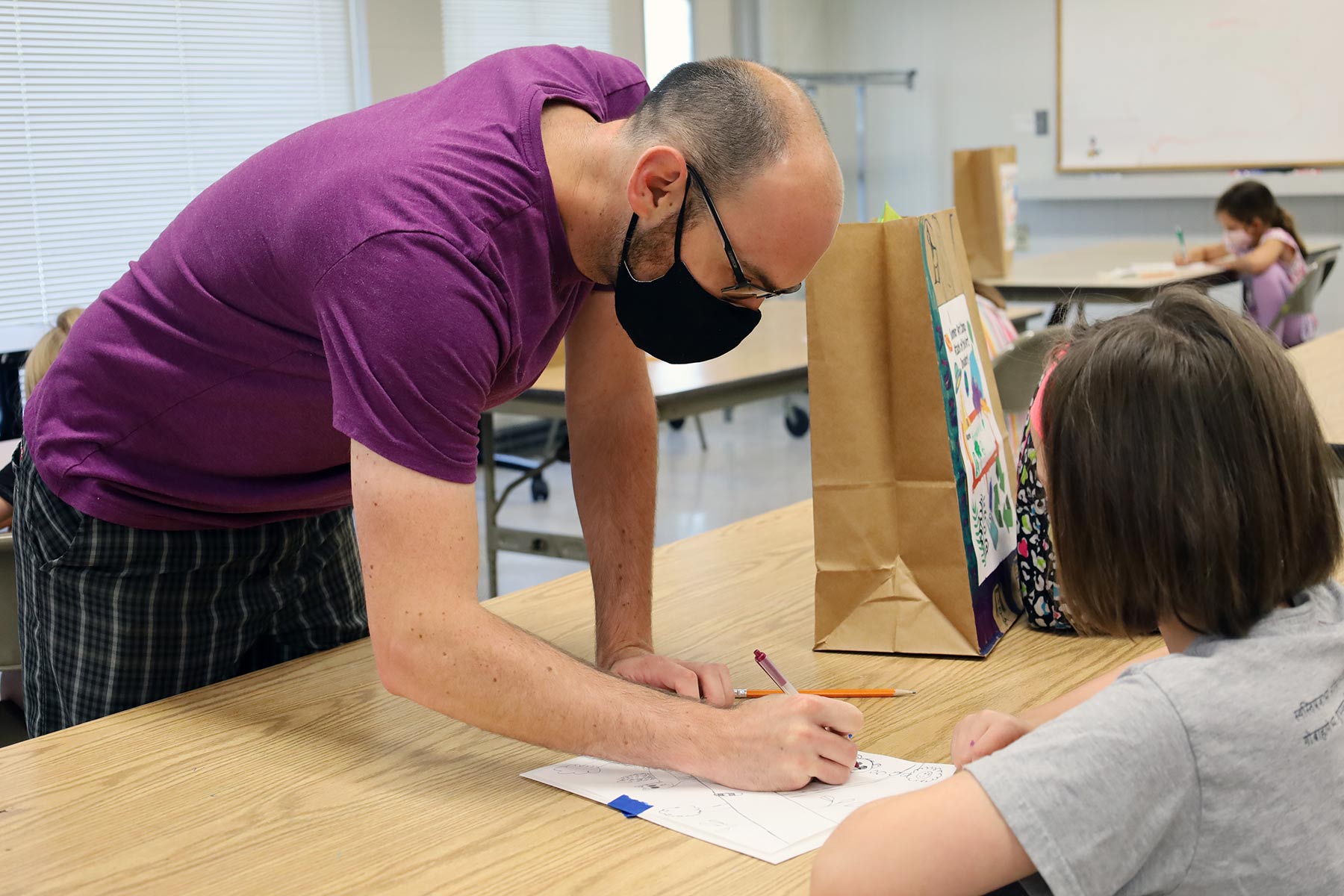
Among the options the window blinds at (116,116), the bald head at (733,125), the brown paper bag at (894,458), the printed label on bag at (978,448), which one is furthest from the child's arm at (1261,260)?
the bald head at (733,125)

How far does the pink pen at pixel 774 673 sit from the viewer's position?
1.05 m

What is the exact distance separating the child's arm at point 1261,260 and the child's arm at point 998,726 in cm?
406

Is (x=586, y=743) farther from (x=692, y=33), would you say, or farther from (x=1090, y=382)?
(x=692, y=33)

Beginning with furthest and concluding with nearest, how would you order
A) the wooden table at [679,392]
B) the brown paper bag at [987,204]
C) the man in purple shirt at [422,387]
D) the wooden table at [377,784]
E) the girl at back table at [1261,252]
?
1. the girl at back table at [1261,252]
2. the brown paper bag at [987,204]
3. the wooden table at [679,392]
4. the man in purple shirt at [422,387]
5. the wooden table at [377,784]

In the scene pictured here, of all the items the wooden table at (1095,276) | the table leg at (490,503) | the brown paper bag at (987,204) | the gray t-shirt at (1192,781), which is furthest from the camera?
the wooden table at (1095,276)

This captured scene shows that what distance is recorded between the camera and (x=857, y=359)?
1171 millimetres

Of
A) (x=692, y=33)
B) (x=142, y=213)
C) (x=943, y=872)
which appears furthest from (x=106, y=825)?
(x=692, y=33)

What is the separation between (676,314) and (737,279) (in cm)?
8

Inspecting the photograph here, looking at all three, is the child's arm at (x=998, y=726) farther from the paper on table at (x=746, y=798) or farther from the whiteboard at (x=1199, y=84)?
the whiteboard at (x=1199, y=84)

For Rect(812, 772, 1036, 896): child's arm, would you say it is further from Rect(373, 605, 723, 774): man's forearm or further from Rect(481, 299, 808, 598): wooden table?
Rect(481, 299, 808, 598): wooden table

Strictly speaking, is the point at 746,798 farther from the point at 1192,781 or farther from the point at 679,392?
the point at 679,392

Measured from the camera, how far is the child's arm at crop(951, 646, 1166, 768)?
2.85 feet

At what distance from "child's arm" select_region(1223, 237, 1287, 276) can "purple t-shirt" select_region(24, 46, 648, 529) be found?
3947 mm

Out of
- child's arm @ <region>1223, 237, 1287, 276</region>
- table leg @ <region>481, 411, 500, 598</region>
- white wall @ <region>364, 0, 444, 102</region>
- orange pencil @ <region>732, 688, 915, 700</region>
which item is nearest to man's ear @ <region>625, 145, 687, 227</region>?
orange pencil @ <region>732, 688, 915, 700</region>
